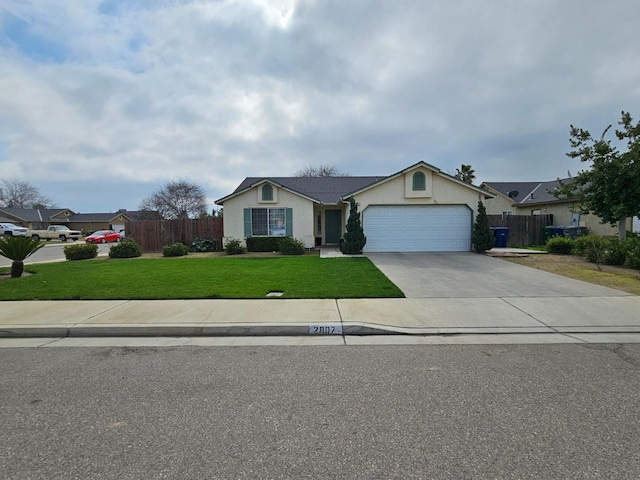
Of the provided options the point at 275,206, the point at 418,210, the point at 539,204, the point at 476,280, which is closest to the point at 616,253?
the point at 476,280

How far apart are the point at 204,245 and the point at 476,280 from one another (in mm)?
14496

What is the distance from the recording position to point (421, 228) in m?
16.4

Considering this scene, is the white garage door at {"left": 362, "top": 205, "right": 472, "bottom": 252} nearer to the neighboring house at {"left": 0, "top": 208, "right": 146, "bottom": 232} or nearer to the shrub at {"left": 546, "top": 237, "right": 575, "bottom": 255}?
the shrub at {"left": 546, "top": 237, "right": 575, "bottom": 255}

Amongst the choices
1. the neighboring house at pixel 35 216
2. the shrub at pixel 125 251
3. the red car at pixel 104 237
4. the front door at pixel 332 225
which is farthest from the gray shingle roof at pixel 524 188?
the neighboring house at pixel 35 216

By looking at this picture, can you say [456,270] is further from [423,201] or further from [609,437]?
[609,437]

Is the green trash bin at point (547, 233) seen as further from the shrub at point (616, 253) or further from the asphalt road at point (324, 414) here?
the asphalt road at point (324, 414)

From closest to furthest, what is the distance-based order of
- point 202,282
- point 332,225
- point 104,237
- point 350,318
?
point 350,318
point 202,282
point 332,225
point 104,237

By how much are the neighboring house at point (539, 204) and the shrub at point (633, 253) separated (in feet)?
17.6

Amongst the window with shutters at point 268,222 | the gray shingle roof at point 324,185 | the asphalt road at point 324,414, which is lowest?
the asphalt road at point 324,414

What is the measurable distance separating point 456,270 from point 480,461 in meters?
9.13

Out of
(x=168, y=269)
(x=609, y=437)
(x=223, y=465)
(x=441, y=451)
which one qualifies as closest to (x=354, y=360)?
(x=441, y=451)

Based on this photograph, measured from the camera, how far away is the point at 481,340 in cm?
505

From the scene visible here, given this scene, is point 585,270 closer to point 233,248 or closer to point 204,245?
point 233,248

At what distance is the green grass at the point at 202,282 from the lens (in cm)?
758
